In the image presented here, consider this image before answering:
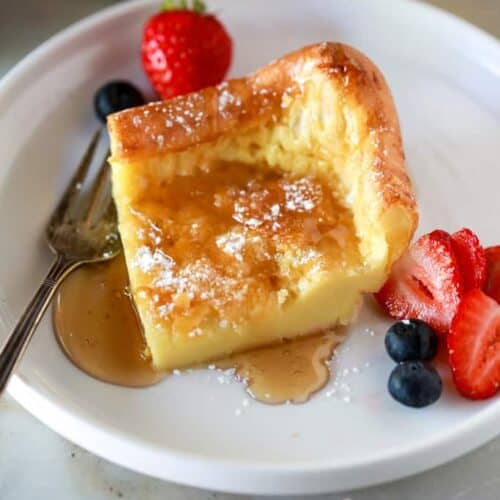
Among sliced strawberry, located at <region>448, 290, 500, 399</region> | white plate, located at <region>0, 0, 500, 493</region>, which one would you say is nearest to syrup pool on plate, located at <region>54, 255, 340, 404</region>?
white plate, located at <region>0, 0, 500, 493</region>

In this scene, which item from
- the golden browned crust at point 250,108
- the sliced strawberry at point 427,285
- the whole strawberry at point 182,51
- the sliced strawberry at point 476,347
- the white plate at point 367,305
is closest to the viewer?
the white plate at point 367,305

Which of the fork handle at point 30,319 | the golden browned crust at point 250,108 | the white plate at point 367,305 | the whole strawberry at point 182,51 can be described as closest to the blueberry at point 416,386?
the white plate at point 367,305

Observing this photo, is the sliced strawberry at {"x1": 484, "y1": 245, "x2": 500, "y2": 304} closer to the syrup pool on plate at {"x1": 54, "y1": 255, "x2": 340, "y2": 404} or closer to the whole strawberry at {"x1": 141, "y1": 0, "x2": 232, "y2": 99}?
the syrup pool on plate at {"x1": 54, "y1": 255, "x2": 340, "y2": 404}

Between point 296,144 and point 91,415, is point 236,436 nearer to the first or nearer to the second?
point 91,415

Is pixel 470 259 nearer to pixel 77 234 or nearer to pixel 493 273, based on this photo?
pixel 493 273

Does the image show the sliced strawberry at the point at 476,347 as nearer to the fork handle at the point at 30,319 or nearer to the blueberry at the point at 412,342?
the blueberry at the point at 412,342

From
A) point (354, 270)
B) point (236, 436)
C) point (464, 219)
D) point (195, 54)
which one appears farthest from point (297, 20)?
point (236, 436)
